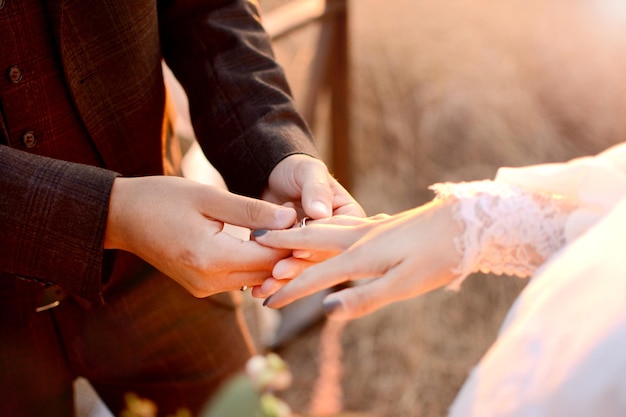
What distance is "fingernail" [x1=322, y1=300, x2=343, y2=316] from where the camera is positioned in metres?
1.01

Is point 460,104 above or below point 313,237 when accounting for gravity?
below

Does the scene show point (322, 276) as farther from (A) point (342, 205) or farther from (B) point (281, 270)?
(A) point (342, 205)

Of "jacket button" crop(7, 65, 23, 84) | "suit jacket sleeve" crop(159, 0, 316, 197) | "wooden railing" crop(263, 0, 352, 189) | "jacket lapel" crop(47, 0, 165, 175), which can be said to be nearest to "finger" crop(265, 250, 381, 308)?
"suit jacket sleeve" crop(159, 0, 316, 197)

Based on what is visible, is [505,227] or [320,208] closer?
[320,208]

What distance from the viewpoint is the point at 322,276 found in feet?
3.48

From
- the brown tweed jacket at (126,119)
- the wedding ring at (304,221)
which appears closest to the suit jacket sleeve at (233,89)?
the brown tweed jacket at (126,119)

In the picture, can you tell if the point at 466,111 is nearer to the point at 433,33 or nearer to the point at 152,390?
the point at 433,33

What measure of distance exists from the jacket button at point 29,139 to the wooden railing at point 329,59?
1203 millimetres

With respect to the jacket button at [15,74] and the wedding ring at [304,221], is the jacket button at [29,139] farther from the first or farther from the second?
the wedding ring at [304,221]

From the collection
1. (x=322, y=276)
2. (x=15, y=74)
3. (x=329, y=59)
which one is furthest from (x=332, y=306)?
(x=329, y=59)

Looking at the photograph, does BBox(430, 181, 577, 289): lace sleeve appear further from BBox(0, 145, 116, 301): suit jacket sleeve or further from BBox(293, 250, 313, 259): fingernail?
BBox(0, 145, 116, 301): suit jacket sleeve

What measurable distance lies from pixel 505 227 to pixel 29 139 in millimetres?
767

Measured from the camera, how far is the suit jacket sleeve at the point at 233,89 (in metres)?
1.18

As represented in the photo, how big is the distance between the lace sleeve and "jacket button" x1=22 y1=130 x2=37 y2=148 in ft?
2.17
